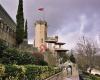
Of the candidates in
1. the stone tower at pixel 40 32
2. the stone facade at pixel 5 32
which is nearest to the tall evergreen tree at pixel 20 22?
the stone facade at pixel 5 32

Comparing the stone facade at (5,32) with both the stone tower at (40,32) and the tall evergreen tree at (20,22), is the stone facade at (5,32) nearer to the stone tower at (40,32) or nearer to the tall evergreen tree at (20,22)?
the tall evergreen tree at (20,22)

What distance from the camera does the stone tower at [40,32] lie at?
84000 millimetres

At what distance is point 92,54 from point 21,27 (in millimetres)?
42142

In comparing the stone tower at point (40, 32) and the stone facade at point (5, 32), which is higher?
the stone tower at point (40, 32)

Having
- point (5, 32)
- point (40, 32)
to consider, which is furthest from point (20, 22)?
point (40, 32)

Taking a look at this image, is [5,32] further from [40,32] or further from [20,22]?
[40,32]

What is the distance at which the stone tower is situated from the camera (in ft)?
276

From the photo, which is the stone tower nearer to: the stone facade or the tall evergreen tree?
the stone facade

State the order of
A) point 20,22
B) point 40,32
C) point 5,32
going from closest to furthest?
point 5,32
point 20,22
point 40,32

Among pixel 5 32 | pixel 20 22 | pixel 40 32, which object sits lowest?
pixel 5 32

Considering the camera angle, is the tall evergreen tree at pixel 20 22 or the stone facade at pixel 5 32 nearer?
the stone facade at pixel 5 32

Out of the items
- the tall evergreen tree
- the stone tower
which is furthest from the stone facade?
the stone tower

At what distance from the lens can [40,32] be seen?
84.8 meters

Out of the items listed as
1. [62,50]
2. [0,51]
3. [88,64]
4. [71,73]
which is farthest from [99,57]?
[0,51]
